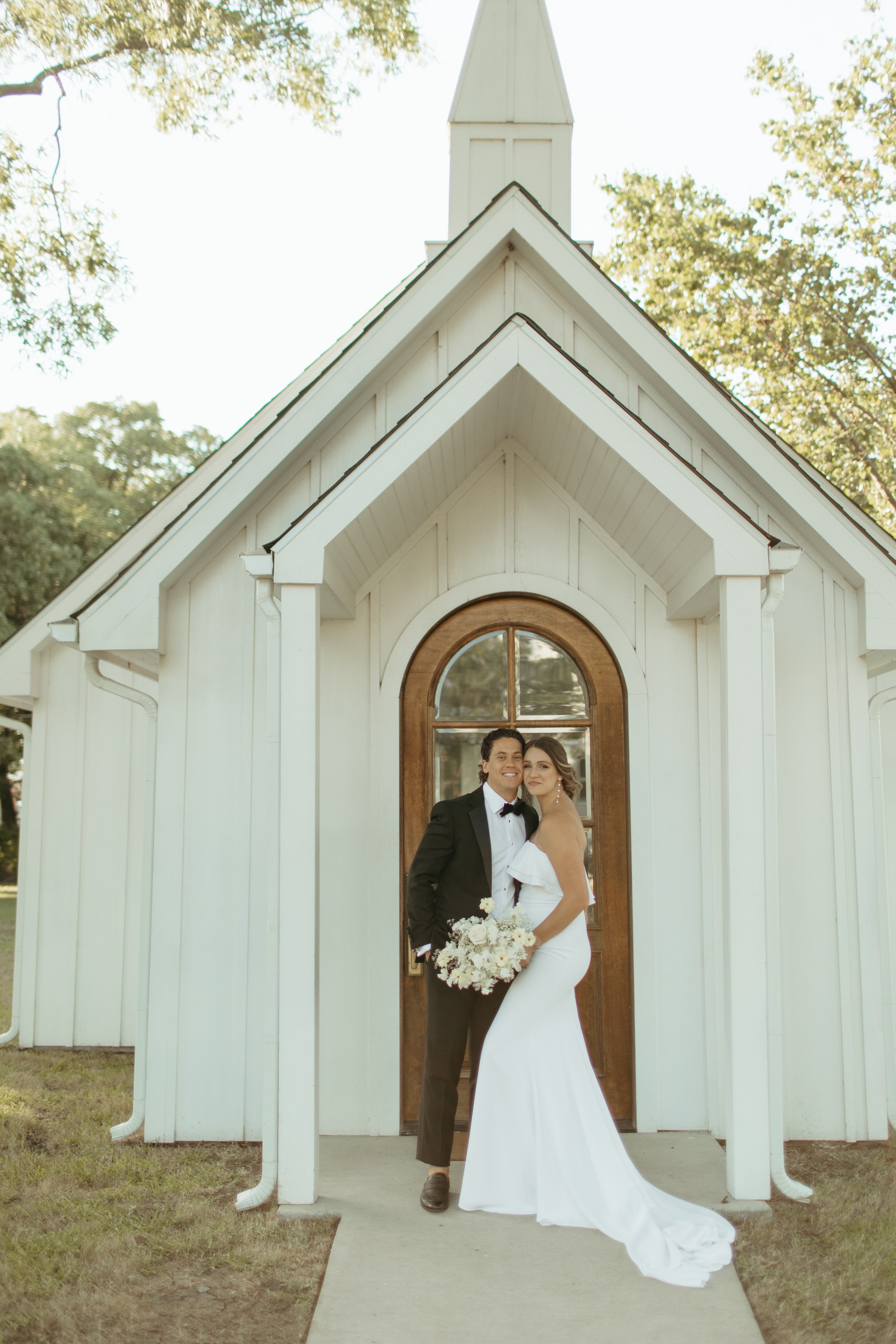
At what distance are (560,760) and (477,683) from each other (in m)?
1.29

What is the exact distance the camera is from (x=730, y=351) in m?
17.9

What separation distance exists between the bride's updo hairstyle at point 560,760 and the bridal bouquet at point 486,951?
1.88 feet

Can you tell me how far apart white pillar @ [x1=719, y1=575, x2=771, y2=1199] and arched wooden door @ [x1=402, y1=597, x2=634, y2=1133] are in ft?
3.27

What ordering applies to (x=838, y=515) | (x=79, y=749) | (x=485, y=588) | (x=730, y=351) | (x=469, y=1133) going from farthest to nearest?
1. (x=730, y=351)
2. (x=79, y=749)
3. (x=485, y=588)
4. (x=838, y=515)
5. (x=469, y=1133)

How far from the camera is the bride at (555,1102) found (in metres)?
4.11

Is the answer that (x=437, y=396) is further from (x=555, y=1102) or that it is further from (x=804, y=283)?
(x=804, y=283)

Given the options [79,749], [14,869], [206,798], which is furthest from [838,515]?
[14,869]

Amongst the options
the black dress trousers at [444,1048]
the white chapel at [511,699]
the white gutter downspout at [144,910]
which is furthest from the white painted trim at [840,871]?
the white gutter downspout at [144,910]

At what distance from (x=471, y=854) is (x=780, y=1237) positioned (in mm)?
1904

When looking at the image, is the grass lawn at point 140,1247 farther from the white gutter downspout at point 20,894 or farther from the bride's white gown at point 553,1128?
the white gutter downspout at point 20,894

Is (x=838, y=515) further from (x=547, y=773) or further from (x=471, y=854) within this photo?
(x=471, y=854)

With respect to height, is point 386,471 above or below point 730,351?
below

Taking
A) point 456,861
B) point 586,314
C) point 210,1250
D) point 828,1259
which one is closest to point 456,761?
point 456,861

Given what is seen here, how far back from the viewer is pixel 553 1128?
4.27 meters
